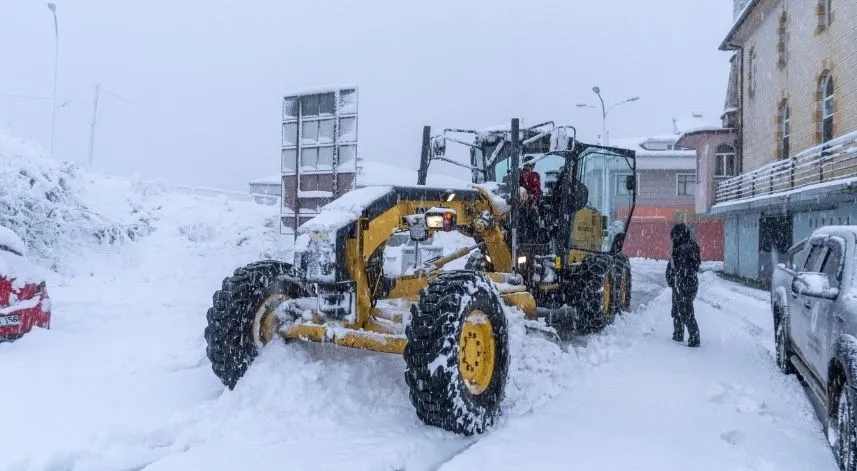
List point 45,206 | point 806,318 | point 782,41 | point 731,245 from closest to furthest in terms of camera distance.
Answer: point 806,318, point 45,206, point 782,41, point 731,245

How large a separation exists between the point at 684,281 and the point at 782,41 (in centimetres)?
1634

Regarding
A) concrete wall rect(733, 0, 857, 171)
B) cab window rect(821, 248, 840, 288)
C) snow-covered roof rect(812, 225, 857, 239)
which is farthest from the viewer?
concrete wall rect(733, 0, 857, 171)

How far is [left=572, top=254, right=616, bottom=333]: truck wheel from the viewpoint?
862 centimetres

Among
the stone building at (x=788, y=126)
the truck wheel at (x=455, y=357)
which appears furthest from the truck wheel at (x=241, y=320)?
the stone building at (x=788, y=126)

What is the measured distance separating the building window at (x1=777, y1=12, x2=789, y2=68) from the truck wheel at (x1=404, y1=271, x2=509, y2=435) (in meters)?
20.0

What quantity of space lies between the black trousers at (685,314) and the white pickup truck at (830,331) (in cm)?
143

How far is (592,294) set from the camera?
8617mm

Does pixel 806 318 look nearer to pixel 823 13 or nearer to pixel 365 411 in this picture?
pixel 365 411

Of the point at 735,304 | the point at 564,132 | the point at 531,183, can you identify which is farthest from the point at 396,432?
the point at 735,304

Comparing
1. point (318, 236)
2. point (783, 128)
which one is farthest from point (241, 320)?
point (783, 128)

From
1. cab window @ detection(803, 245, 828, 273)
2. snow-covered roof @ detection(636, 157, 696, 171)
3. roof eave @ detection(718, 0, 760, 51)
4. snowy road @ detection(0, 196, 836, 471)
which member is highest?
roof eave @ detection(718, 0, 760, 51)

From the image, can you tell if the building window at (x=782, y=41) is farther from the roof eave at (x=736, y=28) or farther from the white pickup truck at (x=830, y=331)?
the white pickup truck at (x=830, y=331)

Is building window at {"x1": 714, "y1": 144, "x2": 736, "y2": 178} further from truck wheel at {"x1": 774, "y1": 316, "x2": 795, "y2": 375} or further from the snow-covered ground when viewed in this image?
truck wheel at {"x1": 774, "y1": 316, "x2": 795, "y2": 375}

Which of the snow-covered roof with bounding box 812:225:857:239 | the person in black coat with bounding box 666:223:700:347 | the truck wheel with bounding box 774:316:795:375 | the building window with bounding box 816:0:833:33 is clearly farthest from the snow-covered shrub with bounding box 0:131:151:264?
the building window with bounding box 816:0:833:33
